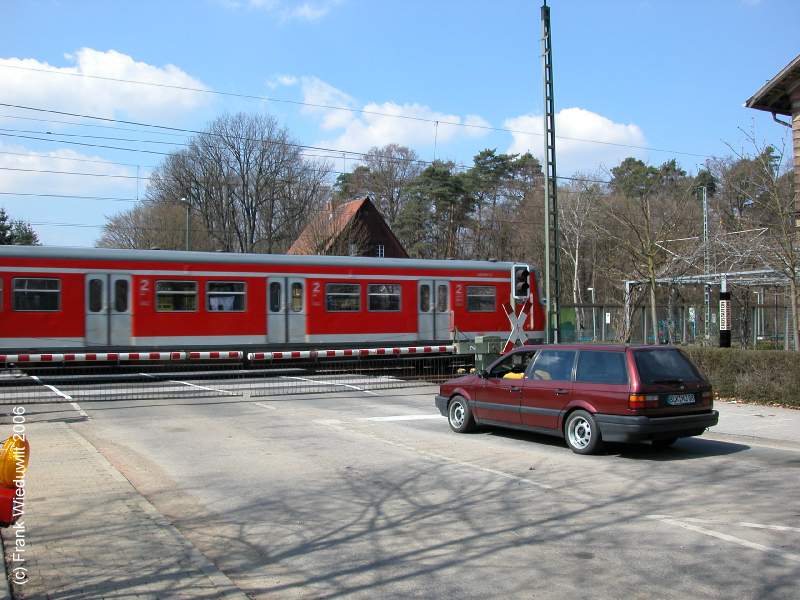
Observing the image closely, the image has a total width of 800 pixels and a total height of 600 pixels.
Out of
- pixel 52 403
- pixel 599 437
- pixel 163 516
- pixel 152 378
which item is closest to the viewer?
pixel 163 516

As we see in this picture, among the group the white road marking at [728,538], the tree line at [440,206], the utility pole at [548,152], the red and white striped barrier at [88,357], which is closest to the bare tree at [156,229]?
the tree line at [440,206]

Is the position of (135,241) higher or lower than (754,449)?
higher

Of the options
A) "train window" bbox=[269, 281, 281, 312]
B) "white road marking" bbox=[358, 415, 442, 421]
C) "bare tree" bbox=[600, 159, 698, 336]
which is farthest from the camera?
"bare tree" bbox=[600, 159, 698, 336]

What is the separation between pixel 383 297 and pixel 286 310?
9.78 ft

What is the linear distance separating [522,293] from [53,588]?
13.7m

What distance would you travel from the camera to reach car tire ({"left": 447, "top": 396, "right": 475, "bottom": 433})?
1175 cm

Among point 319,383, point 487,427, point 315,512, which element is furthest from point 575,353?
point 319,383

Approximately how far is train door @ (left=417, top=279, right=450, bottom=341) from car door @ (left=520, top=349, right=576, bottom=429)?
40.7ft

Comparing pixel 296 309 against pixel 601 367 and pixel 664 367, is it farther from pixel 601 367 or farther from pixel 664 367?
pixel 664 367

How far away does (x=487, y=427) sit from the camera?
12.2 metres

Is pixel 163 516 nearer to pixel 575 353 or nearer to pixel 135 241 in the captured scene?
pixel 575 353

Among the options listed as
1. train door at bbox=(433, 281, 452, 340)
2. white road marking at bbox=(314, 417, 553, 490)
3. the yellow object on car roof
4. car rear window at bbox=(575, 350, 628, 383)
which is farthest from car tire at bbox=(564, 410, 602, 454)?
train door at bbox=(433, 281, 452, 340)

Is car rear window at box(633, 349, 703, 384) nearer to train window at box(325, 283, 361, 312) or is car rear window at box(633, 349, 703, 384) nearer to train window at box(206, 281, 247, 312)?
train window at box(325, 283, 361, 312)

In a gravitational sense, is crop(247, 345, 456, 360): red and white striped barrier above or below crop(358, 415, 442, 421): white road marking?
A: above
